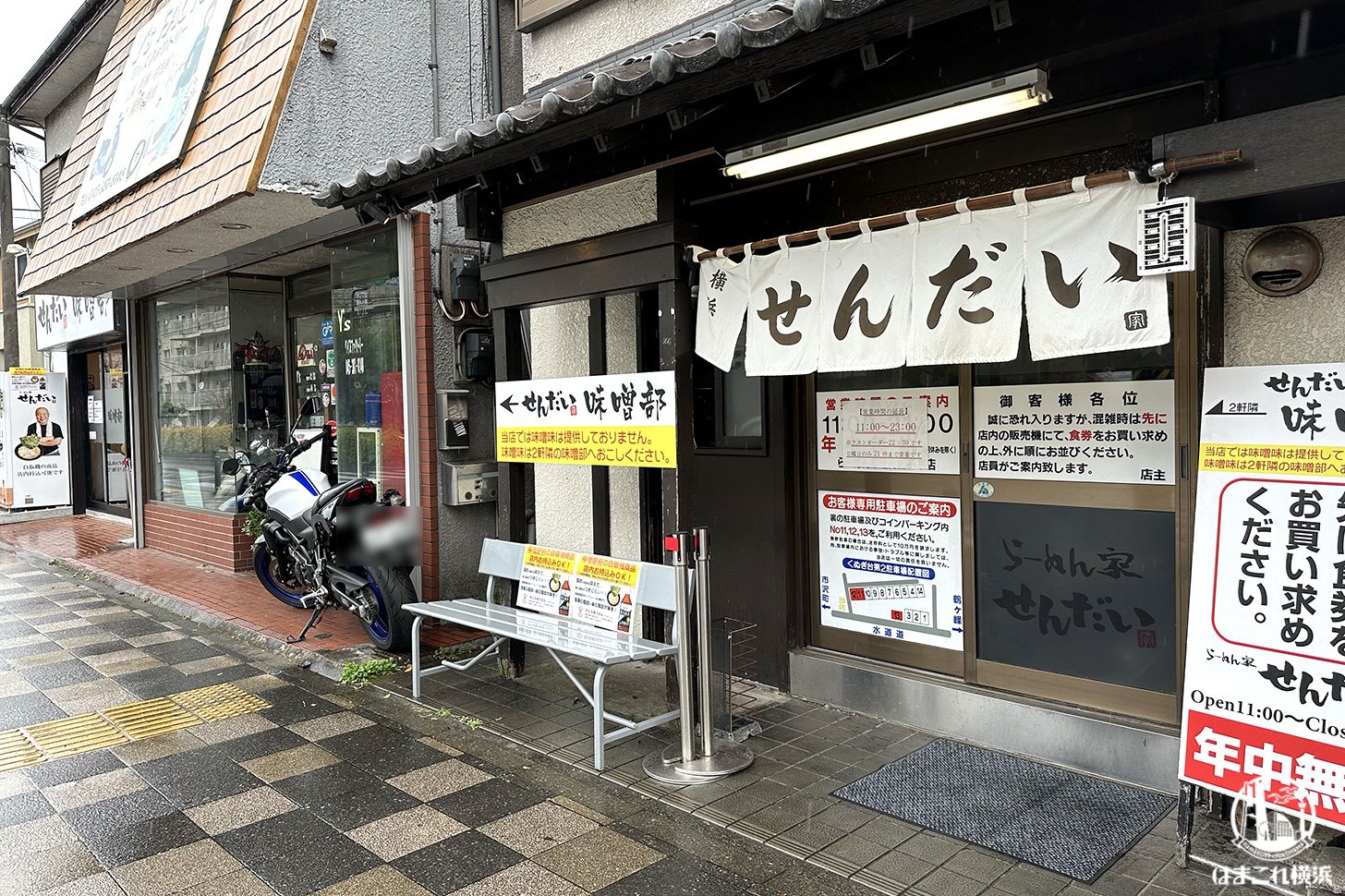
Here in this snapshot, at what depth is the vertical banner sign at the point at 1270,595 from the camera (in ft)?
11.5

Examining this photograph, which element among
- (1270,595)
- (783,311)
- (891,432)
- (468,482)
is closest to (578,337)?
(468,482)

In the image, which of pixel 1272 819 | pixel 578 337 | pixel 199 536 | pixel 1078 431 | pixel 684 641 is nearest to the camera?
pixel 1272 819

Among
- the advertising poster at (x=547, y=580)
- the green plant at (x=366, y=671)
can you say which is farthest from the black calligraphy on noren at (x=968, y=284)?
the green plant at (x=366, y=671)

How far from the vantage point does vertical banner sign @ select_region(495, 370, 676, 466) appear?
5266 millimetres

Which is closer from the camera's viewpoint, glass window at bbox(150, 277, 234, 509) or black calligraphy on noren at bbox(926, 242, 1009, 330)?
black calligraphy on noren at bbox(926, 242, 1009, 330)

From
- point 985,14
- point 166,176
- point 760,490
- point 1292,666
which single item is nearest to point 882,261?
point 985,14

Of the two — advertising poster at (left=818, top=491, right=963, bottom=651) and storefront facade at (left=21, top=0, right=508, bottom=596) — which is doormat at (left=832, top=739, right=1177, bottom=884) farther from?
storefront facade at (left=21, top=0, right=508, bottom=596)

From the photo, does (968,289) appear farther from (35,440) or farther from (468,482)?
(35,440)

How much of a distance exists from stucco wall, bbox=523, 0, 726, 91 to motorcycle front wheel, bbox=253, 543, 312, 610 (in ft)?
17.2

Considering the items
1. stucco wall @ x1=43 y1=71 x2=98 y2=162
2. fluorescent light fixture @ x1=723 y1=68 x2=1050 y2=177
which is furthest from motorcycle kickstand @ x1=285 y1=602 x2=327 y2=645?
stucco wall @ x1=43 y1=71 x2=98 y2=162

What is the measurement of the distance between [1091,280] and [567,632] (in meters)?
3.53

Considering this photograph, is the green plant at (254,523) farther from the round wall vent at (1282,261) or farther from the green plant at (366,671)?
the round wall vent at (1282,261)

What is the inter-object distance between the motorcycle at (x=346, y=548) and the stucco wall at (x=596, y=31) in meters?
3.96

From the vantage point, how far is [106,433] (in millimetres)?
15984
